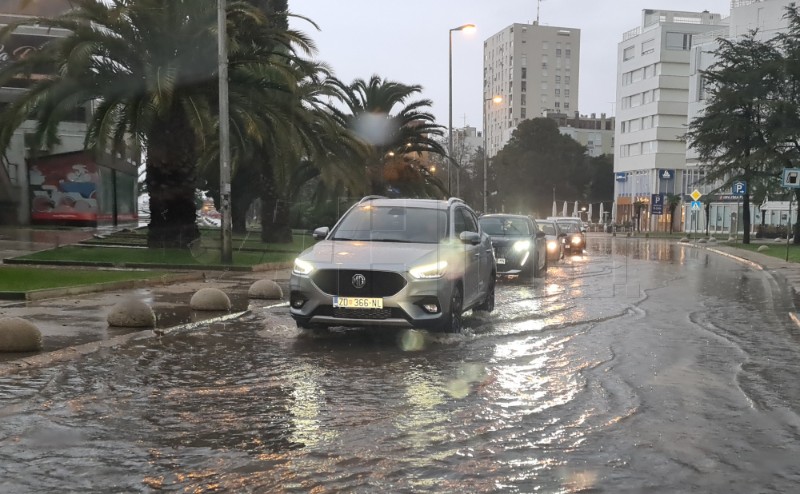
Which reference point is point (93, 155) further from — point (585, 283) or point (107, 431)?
point (107, 431)

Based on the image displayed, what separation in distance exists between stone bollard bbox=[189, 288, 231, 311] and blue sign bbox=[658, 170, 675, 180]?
7493 centimetres

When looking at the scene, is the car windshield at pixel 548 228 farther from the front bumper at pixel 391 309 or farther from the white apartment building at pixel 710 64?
the white apartment building at pixel 710 64

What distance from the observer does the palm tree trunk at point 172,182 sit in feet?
69.2

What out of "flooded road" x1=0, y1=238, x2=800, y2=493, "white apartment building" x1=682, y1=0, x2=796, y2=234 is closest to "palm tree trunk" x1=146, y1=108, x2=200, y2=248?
"flooded road" x1=0, y1=238, x2=800, y2=493

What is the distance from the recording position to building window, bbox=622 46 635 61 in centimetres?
8809

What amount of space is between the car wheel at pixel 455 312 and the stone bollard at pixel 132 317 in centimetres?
385

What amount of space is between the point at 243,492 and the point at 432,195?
34470mm

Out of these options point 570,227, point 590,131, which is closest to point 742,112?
point 570,227

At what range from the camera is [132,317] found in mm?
9891

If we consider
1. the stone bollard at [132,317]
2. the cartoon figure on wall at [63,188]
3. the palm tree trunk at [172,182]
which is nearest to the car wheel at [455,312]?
the stone bollard at [132,317]

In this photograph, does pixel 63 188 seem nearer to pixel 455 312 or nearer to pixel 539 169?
pixel 455 312

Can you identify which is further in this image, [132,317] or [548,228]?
[548,228]

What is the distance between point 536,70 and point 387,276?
450ft

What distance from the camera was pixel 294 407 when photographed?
614 cm
